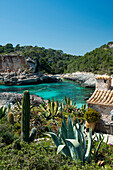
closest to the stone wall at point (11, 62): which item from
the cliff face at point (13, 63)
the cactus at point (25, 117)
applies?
the cliff face at point (13, 63)

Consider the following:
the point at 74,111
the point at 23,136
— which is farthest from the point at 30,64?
the point at 23,136

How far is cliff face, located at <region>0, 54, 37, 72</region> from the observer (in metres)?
41.7

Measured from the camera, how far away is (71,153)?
3.04 m

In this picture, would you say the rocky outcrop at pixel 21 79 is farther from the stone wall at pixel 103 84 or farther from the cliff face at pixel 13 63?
the stone wall at pixel 103 84

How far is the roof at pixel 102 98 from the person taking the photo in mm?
6210

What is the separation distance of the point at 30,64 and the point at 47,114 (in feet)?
125

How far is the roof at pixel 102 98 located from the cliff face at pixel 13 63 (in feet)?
122

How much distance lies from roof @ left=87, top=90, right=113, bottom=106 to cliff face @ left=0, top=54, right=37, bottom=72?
3725 centimetres

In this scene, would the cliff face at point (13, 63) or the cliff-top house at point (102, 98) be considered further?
the cliff face at point (13, 63)

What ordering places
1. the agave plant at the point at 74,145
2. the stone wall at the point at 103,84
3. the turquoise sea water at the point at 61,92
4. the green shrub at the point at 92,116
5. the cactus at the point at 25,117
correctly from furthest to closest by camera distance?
the turquoise sea water at the point at 61,92, the stone wall at the point at 103,84, the green shrub at the point at 92,116, the cactus at the point at 25,117, the agave plant at the point at 74,145

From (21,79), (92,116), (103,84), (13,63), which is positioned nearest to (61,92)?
(103,84)

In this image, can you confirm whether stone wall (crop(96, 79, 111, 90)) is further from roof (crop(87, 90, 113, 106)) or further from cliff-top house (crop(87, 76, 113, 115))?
roof (crop(87, 90, 113, 106))

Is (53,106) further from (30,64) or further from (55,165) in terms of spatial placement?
(30,64)

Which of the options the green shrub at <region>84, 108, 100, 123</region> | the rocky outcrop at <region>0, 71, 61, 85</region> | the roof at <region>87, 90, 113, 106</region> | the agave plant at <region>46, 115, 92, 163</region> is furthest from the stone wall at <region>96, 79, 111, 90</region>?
the rocky outcrop at <region>0, 71, 61, 85</region>
